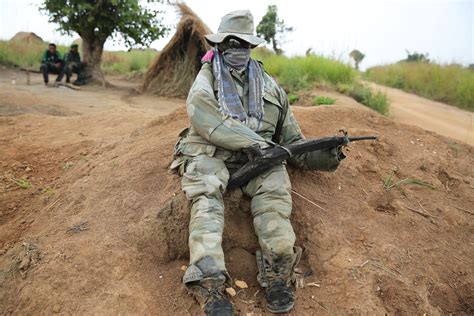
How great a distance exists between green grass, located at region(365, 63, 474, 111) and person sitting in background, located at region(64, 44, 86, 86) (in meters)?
8.77

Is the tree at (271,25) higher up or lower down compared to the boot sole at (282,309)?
higher up

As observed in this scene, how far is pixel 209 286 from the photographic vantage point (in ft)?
6.36

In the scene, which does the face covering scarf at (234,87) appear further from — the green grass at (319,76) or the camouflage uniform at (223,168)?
the green grass at (319,76)

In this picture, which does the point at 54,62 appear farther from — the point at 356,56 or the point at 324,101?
the point at 356,56

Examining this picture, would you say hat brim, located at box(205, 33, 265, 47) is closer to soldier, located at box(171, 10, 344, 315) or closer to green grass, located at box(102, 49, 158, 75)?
soldier, located at box(171, 10, 344, 315)

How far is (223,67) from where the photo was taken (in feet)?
8.40

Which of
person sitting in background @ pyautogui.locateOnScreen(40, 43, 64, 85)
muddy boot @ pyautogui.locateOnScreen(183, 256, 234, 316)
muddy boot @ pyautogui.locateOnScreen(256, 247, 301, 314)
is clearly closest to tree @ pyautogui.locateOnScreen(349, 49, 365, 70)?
person sitting in background @ pyautogui.locateOnScreen(40, 43, 64, 85)

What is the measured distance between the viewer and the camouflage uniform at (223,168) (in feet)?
6.96

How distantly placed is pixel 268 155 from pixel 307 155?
0.41 meters

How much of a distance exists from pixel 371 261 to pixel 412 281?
24 centimetres

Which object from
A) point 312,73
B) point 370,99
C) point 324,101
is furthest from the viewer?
point 312,73

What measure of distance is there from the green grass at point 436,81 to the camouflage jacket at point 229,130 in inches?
326

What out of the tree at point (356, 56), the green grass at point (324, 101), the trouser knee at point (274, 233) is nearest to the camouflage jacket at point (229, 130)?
the trouser knee at point (274, 233)

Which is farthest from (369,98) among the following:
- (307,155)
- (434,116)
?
(307,155)
